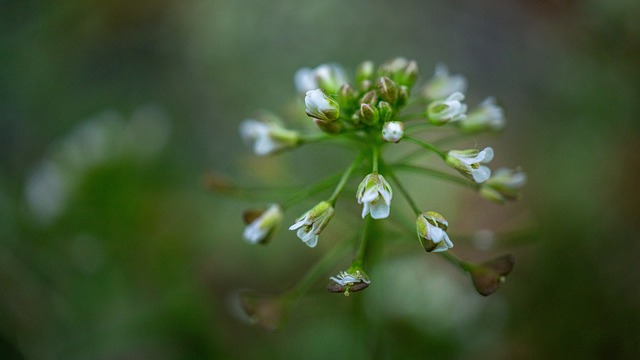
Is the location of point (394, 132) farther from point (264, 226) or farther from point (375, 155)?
point (264, 226)

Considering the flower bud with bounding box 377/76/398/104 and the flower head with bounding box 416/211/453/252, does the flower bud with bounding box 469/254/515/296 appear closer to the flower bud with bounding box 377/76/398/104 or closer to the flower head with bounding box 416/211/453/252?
the flower head with bounding box 416/211/453/252

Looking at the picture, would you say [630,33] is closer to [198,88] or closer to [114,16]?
[198,88]

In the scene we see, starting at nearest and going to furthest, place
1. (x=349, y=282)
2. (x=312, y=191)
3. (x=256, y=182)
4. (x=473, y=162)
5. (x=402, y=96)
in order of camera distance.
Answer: (x=349, y=282) < (x=473, y=162) < (x=402, y=96) < (x=312, y=191) < (x=256, y=182)

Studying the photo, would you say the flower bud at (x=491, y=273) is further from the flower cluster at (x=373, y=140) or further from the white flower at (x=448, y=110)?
the white flower at (x=448, y=110)

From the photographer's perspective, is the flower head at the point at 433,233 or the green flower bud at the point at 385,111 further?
the green flower bud at the point at 385,111

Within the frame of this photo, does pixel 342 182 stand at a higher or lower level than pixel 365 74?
lower

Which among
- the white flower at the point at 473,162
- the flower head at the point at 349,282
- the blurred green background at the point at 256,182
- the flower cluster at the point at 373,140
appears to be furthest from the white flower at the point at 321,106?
the blurred green background at the point at 256,182

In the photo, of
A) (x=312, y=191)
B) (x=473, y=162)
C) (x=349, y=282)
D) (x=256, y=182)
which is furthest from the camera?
(x=256, y=182)

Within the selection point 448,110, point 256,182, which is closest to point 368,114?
point 448,110
